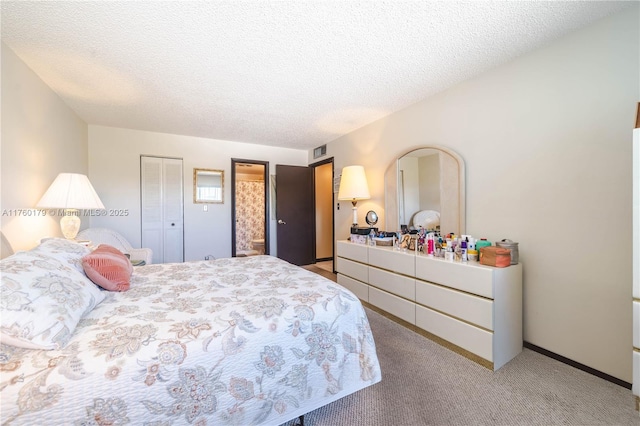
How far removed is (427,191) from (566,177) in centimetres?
115

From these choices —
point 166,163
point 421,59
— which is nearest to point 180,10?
point 421,59

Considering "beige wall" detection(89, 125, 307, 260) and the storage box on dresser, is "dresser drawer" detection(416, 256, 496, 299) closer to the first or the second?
the storage box on dresser

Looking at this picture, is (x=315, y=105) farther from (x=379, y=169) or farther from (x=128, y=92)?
(x=128, y=92)

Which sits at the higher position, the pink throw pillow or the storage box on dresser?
the pink throw pillow

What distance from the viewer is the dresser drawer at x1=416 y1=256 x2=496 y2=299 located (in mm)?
1859

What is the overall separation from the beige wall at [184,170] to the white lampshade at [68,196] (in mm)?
1570

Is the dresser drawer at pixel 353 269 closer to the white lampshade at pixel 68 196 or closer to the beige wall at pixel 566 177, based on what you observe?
the beige wall at pixel 566 177

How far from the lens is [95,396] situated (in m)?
0.86

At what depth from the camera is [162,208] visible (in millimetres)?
4102

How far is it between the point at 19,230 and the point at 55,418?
202 cm

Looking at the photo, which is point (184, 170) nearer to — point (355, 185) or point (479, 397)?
point (355, 185)

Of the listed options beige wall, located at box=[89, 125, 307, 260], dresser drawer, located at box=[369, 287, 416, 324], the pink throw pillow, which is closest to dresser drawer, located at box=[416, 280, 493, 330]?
dresser drawer, located at box=[369, 287, 416, 324]

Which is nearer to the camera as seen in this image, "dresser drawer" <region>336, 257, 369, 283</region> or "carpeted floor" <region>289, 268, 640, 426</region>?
"carpeted floor" <region>289, 268, 640, 426</region>

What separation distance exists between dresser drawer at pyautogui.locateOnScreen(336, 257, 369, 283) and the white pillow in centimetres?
238
